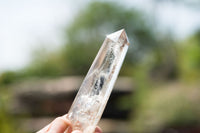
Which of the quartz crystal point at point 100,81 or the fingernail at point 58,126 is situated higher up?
the quartz crystal point at point 100,81

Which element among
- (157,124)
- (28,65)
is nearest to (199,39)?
(157,124)

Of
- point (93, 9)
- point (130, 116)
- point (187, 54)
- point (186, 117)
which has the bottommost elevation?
point (130, 116)

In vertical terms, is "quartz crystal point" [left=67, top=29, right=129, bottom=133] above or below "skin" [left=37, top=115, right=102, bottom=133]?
above

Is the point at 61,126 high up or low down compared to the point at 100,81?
down

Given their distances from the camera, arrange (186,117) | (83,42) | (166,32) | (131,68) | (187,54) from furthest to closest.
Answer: (83,42) → (131,68) → (166,32) → (187,54) → (186,117)

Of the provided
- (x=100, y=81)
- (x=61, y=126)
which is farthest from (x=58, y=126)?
(x=100, y=81)

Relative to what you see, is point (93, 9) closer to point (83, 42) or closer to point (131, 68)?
point (83, 42)

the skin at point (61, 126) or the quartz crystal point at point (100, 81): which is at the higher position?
the quartz crystal point at point (100, 81)

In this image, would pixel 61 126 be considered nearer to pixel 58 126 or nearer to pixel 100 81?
pixel 58 126
